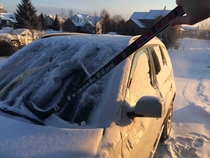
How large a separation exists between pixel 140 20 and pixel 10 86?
159 ft

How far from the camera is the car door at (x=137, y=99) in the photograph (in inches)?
68.1

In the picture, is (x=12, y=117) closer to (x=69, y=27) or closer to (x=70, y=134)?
(x=70, y=134)

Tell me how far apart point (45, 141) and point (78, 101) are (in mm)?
509

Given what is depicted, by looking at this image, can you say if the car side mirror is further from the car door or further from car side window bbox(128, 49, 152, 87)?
car side window bbox(128, 49, 152, 87)

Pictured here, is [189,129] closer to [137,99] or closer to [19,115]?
[137,99]

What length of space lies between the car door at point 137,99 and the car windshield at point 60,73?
23 centimetres

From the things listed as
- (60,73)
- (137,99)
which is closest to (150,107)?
(137,99)

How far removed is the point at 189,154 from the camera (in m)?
3.23

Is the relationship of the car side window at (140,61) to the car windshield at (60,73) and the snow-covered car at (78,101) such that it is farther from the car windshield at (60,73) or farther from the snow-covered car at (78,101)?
the car windshield at (60,73)

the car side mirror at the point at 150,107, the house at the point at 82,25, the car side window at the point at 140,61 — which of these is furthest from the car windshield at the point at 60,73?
the house at the point at 82,25

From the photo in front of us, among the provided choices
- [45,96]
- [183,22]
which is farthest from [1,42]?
[183,22]

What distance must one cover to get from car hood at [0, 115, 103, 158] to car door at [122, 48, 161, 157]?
Result: 312 millimetres

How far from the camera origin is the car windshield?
186 centimetres

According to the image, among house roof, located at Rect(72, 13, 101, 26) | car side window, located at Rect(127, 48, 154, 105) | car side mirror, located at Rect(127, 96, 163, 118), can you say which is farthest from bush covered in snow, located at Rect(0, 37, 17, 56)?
house roof, located at Rect(72, 13, 101, 26)
